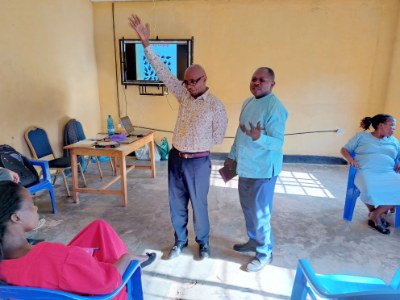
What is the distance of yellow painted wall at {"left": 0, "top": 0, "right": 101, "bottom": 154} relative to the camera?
127 inches

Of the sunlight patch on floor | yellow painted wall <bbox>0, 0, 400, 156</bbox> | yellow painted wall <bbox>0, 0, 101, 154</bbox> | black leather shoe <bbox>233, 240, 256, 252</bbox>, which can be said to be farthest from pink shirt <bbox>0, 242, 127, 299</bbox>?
yellow painted wall <bbox>0, 0, 400, 156</bbox>

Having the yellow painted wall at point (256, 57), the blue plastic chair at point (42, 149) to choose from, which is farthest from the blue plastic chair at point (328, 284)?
the yellow painted wall at point (256, 57)

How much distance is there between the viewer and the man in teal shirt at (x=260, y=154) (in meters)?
1.95

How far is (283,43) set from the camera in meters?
4.66

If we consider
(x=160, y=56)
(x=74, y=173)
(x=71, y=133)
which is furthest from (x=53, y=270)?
(x=160, y=56)

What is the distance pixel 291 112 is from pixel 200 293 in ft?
12.0

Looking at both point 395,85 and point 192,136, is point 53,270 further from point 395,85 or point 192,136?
point 395,85

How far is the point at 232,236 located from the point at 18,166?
2130 mm

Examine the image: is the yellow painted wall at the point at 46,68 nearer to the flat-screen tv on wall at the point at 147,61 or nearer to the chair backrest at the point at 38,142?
the chair backrest at the point at 38,142

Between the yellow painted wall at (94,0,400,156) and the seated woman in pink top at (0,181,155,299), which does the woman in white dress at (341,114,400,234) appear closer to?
the yellow painted wall at (94,0,400,156)

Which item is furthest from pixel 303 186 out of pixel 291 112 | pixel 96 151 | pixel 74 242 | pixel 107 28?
pixel 107 28

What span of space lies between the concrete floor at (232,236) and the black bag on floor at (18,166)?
0.41 meters

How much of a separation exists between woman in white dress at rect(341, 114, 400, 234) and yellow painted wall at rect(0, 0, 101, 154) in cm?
357

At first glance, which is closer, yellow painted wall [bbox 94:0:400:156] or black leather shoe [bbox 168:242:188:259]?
black leather shoe [bbox 168:242:188:259]
